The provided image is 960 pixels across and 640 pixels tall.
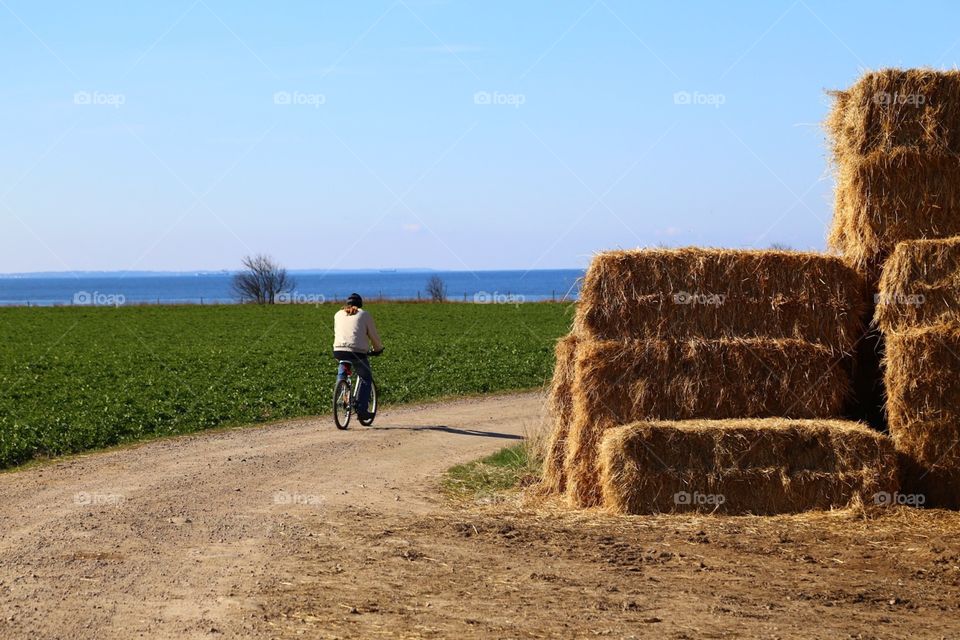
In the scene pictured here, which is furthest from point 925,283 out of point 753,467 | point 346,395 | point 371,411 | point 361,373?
point 371,411

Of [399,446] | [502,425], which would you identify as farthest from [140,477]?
[502,425]

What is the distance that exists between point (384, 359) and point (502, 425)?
43.4ft

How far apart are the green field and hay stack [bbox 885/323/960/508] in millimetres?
4194

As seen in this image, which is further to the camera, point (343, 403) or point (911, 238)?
point (343, 403)

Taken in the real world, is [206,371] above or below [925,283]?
below

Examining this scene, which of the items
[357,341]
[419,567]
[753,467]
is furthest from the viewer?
[357,341]

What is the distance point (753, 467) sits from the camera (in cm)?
1027

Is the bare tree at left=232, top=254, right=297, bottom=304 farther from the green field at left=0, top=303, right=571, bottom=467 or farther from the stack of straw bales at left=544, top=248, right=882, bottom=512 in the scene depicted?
the stack of straw bales at left=544, top=248, right=882, bottom=512

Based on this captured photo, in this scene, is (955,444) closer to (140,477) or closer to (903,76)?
(903,76)

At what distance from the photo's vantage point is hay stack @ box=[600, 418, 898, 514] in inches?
404

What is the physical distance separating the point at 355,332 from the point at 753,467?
26.9ft

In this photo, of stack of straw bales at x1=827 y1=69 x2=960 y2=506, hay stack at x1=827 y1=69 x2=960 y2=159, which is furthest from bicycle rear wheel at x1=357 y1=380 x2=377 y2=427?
hay stack at x1=827 y1=69 x2=960 y2=159

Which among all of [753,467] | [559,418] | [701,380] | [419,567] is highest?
[701,380]

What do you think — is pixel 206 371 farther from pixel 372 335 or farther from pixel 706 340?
pixel 706 340
